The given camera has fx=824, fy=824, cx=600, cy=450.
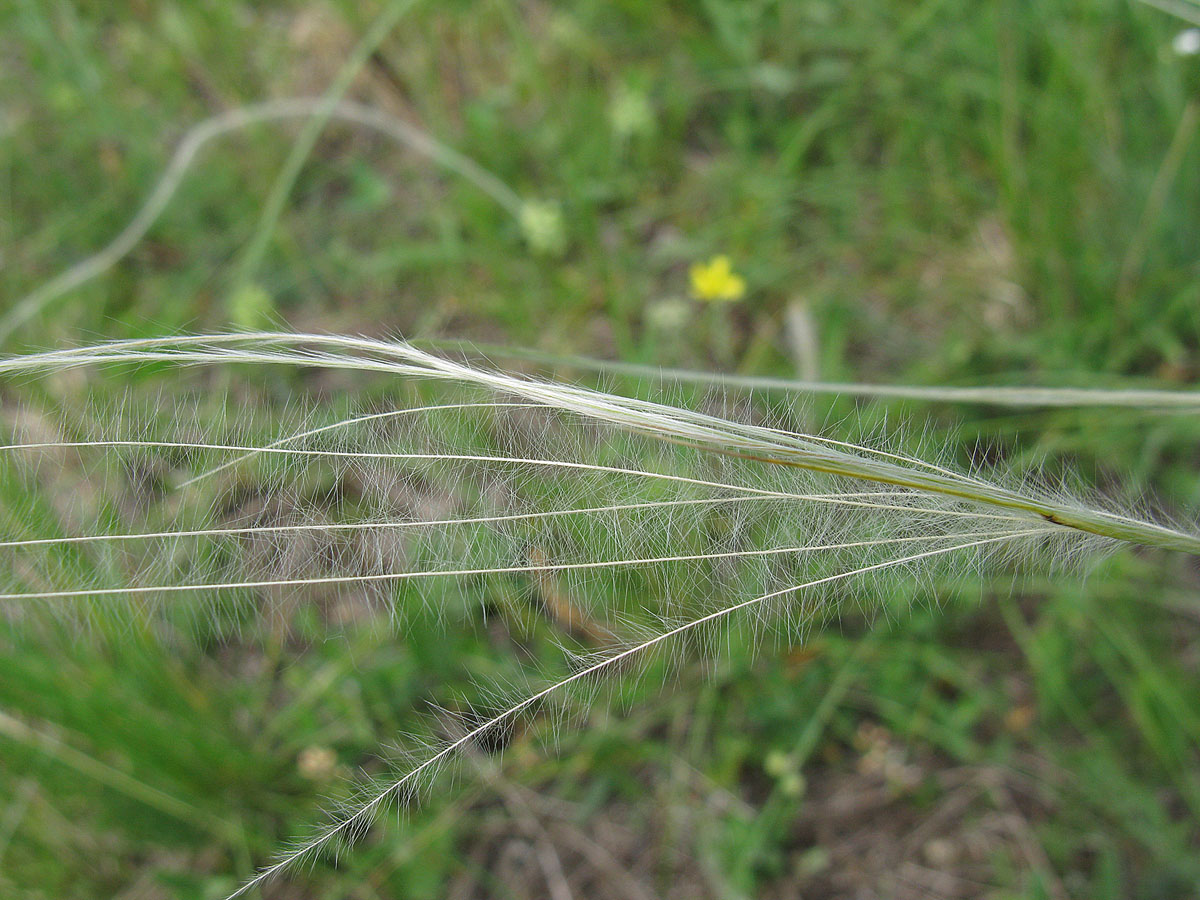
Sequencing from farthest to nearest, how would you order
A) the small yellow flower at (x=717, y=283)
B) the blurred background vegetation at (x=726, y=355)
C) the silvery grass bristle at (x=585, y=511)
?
the small yellow flower at (x=717, y=283) < the blurred background vegetation at (x=726, y=355) < the silvery grass bristle at (x=585, y=511)

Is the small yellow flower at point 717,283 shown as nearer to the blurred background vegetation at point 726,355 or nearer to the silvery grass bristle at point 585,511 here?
the blurred background vegetation at point 726,355

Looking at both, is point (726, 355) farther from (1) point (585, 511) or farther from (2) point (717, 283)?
(1) point (585, 511)

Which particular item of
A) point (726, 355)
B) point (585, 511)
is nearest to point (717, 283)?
point (726, 355)

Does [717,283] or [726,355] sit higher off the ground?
[717,283]

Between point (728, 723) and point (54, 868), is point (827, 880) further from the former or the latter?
point (54, 868)

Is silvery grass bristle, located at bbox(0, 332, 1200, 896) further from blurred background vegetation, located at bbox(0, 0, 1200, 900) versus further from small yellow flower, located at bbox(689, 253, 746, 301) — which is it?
small yellow flower, located at bbox(689, 253, 746, 301)

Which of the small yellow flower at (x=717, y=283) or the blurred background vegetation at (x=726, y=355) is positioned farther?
the small yellow flower at (x=717, y=283)

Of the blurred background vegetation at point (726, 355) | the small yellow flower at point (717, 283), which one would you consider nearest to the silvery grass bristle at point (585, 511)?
the blurred background vegetation at point (726, 355)
